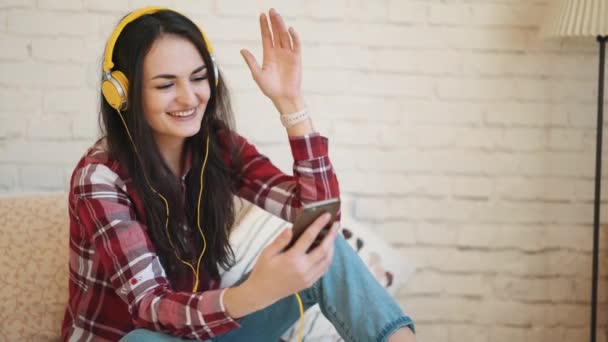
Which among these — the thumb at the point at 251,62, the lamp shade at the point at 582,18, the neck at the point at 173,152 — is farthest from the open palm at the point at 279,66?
the lamp shade at the point at 582,18

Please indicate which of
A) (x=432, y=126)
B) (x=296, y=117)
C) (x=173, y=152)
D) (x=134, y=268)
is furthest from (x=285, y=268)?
(x=432, y=126)

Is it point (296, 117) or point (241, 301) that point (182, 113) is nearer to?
point (296, 117)

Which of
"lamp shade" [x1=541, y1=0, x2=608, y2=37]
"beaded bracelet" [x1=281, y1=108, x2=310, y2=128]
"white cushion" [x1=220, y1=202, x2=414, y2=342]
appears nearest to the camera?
"beaded bracelet" [x1=281, y1=108, x2=310, y2=128]

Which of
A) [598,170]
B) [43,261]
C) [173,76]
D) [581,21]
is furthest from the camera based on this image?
[598,170]

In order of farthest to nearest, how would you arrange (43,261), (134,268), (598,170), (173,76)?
1. (598,170)
2. (43,261)
3. (173,76)
4. (134,268)

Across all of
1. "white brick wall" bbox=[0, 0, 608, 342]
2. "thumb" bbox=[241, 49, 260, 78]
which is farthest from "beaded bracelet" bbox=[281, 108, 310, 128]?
"white brick wall" bbox=[0, 0, 608, 342]

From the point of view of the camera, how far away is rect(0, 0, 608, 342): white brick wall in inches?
76.5

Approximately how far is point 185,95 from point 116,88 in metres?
0.13

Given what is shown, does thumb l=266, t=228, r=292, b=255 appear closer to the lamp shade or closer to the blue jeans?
the blue jeans

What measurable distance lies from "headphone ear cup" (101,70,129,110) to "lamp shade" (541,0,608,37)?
3.73 feet

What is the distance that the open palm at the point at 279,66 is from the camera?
53.9 inches

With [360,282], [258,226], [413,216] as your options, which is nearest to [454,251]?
[413,216]

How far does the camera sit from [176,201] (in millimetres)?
1412

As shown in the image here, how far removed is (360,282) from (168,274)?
0.38m
